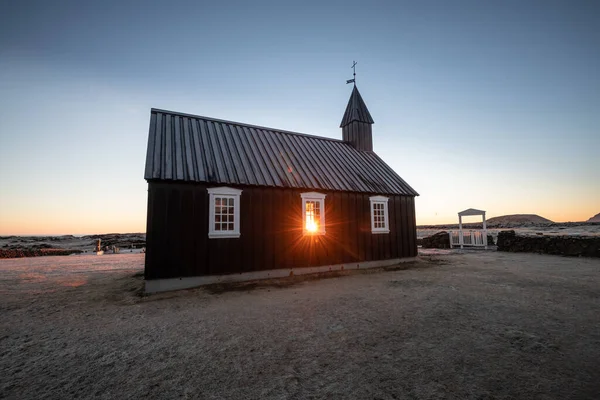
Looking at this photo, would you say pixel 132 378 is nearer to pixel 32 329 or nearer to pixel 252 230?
pixel 32 329

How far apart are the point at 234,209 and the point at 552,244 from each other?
66.5 ft

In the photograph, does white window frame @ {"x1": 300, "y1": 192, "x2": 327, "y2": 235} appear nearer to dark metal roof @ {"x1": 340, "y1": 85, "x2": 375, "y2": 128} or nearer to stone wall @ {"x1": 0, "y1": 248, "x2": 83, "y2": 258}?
dark metal roof @ {"x1": 340, "y1": 85, "x2": 375, "y2": 128}

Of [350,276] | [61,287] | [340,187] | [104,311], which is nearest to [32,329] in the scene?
[104,311]

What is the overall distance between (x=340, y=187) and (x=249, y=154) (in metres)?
4.66

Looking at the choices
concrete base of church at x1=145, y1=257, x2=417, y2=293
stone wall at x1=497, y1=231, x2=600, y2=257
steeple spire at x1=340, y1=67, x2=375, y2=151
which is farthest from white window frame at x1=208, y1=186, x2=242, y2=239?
stone wall at x1=497, y1=231, x2=600, y2=257

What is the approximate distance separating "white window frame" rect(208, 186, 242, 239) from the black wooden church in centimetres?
4

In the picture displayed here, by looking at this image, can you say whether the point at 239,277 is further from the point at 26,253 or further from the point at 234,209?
Result: the point at 26,253

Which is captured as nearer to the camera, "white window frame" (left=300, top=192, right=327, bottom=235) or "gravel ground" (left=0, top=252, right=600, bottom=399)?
"gravel ground" (left=0, top=252, right=600, bottom=399)

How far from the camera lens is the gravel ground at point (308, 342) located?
11.3 ft

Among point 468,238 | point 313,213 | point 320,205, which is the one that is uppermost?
point 320,205

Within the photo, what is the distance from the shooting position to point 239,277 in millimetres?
10320

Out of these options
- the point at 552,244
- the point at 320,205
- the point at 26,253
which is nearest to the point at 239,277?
the point at 320,205

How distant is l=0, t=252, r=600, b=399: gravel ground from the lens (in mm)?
3455

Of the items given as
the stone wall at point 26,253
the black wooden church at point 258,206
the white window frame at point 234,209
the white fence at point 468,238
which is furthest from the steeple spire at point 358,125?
the stone wall at point 26,253
